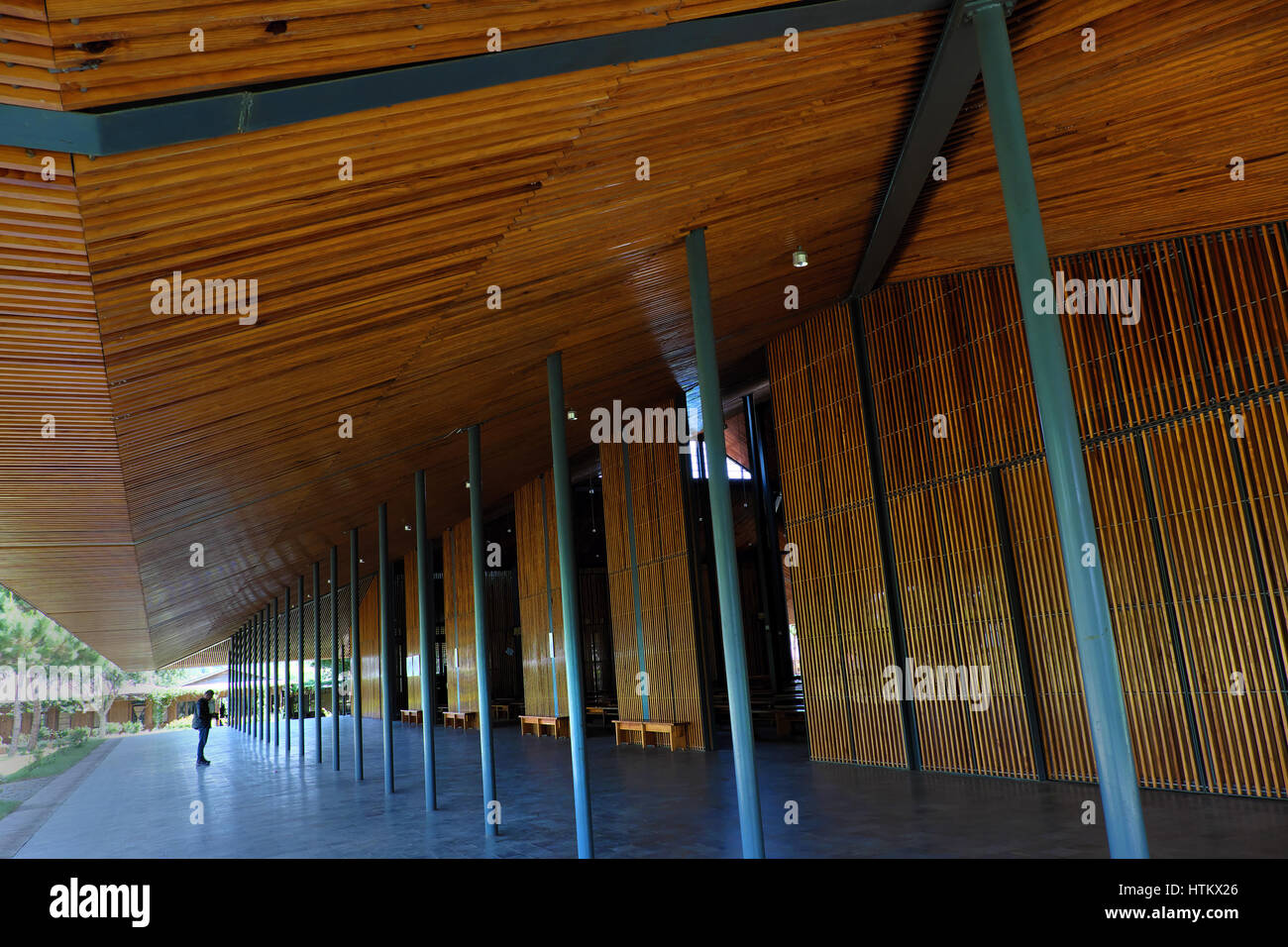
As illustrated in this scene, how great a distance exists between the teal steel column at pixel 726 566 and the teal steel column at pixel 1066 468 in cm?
180

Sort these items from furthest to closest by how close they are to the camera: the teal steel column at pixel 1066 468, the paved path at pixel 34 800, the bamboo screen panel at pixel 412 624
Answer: the bamboo screen panel at pixel 412 624
the paved path at pixel 34 800
the teal steel column at pixel 1066 468

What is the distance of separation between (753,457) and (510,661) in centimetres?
1231

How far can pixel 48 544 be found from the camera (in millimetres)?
9961

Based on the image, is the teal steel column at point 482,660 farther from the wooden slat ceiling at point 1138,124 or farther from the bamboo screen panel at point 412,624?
the bamboo screen panel at point 412,624

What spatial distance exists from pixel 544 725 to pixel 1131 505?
13.5 metres

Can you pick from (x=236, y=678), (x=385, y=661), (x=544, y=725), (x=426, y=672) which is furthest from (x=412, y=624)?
(x=426, y=672)

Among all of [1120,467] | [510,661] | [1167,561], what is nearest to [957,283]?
[1120,467]

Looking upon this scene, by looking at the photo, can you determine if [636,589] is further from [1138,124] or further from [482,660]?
[1138,124]

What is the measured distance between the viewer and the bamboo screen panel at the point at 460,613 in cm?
2160

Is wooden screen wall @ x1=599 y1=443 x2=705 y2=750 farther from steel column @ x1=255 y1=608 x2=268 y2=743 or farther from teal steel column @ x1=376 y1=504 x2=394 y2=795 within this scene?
steel column @ x1=255 y1=608 x2=268 y2=743

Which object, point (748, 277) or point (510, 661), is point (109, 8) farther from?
point (510, 661)

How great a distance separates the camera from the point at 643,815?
7.67 m

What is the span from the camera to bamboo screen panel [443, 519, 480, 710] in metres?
21.6

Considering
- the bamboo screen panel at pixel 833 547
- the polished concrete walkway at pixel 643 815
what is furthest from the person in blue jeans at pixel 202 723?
the bamboo screen panel at pixel 833 547
